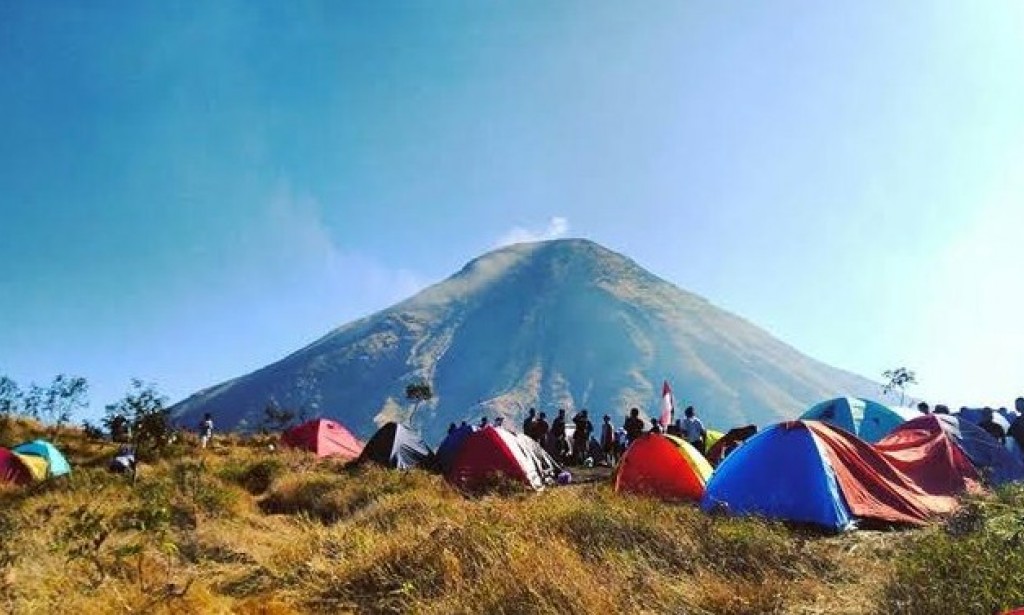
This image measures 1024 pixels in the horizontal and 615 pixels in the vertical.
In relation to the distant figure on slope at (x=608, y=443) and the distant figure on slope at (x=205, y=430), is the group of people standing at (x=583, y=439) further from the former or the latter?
the distant figure on slope at (x=205, y=430)

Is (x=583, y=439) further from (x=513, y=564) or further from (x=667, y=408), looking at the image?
(x=513, y=564)

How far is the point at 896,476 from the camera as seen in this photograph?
12.0 meters

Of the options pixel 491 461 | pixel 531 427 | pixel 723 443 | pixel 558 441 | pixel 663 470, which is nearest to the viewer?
pixel 663 470

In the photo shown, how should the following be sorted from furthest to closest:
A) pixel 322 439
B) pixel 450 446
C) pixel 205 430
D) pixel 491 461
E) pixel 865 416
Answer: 1. pixel 205 430
2. pixel 322 439
3. pixel 865 416
4. pixel 450 446
5. pixel 491 461

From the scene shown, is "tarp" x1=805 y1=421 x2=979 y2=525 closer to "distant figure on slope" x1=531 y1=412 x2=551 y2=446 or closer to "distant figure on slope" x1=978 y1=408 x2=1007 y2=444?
"distant figure on slope" x1=978 y1=408 x2=1007 y2=444

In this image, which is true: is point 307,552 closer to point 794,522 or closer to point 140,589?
point 140,589

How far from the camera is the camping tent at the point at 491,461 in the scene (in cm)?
1731

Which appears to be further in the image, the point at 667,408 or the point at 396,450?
the point at 667,408

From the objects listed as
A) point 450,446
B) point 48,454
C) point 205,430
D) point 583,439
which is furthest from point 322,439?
point 583,439

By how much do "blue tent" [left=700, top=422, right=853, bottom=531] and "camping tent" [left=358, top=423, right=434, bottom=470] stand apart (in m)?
11.1

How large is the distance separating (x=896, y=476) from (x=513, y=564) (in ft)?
25.8

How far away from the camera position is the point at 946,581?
5.54 m

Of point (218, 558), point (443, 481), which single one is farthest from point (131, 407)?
point (218, 558)

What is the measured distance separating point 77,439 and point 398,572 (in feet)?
104
